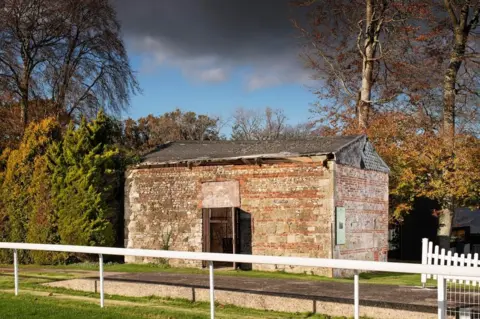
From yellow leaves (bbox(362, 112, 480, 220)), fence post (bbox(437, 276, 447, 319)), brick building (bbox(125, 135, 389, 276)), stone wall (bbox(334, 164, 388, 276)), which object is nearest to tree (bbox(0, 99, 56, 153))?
brick building (bbox(125, 135, 389, 276))

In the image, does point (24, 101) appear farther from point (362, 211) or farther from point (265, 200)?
point (362, 211)

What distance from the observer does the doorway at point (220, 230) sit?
60.7ft

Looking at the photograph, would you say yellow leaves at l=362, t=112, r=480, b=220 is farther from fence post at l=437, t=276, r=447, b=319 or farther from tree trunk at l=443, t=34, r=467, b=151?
fence post at l=437, t=276, r=447, b=319

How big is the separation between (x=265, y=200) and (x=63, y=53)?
13998mm

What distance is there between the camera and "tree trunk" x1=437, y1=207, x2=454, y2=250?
26.4 m

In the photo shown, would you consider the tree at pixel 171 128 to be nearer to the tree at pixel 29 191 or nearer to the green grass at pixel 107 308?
the tree at pixel 29 191

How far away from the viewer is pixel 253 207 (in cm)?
1855

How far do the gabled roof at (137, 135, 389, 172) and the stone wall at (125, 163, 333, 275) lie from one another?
30 centimetres

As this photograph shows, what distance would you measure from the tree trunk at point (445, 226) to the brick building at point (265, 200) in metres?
6.43

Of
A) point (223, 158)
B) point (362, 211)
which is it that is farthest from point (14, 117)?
point (362, 211)

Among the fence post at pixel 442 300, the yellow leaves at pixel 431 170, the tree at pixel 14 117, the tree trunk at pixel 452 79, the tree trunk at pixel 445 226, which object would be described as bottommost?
the tree trunk at pixel 445 226

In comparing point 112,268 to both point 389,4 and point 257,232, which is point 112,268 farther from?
point 389,4

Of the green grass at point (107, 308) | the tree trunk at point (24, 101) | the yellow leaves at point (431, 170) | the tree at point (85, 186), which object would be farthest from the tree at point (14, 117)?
the yellow leaves at point (431, 170)

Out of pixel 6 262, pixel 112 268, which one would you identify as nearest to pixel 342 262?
pixel 112 268
